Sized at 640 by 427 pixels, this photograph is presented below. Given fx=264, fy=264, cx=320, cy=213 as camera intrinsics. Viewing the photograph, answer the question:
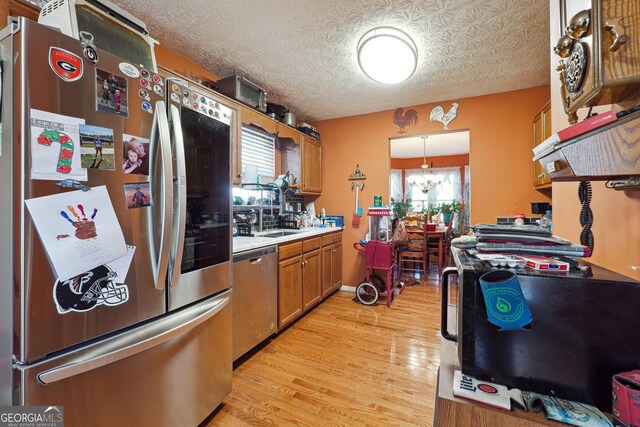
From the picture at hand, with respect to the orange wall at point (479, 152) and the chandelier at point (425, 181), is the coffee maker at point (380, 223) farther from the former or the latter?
the chandelier at point (425, 181)

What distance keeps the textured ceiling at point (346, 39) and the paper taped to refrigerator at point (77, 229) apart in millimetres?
1485

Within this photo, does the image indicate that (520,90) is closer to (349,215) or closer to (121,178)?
(349,215)

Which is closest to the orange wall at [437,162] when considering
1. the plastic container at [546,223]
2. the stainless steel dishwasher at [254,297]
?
the plastic container at [546,223]

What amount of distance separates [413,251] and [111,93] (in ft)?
14.5

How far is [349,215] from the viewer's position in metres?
3.83

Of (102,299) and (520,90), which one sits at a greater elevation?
(520,90)

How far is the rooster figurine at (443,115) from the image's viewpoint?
3.21 metres

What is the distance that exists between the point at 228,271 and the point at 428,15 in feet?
6.96

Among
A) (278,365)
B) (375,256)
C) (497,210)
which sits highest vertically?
(497,210)

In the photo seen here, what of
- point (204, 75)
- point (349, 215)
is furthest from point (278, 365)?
point (204, 75)

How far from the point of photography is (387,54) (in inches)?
81.7

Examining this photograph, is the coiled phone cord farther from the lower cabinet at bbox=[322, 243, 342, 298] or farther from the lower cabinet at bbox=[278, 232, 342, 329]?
the lower cabinet at bbox=[322, 243, 342, 298]

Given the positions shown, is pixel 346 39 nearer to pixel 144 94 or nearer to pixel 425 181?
pixel 144 94

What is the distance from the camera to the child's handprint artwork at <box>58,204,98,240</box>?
876mm
